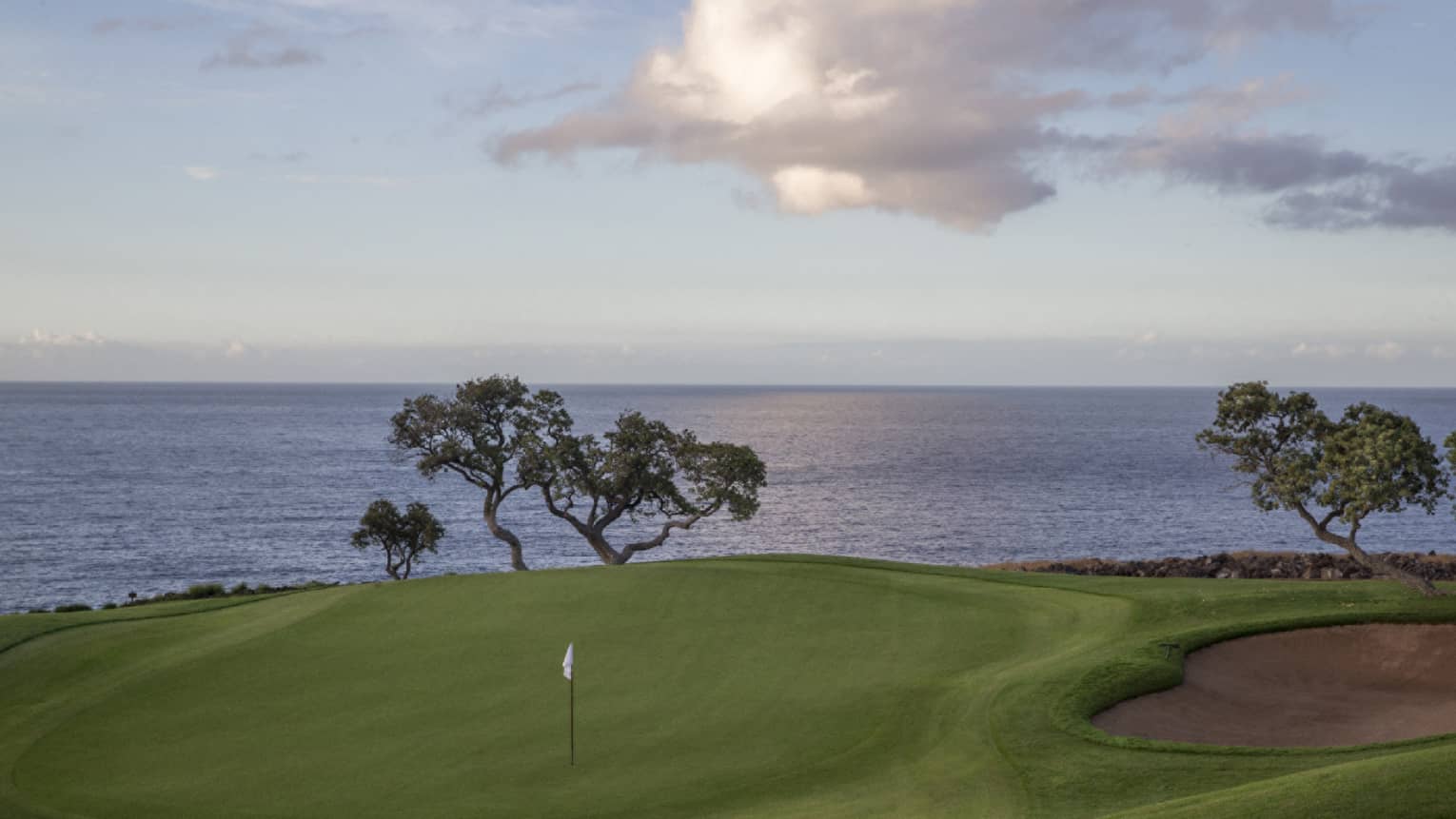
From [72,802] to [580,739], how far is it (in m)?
7.87

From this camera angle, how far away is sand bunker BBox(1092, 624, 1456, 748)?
1930 cm

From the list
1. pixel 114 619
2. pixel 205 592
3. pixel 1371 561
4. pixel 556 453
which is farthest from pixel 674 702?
pixel 205 592

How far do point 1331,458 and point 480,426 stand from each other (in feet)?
102

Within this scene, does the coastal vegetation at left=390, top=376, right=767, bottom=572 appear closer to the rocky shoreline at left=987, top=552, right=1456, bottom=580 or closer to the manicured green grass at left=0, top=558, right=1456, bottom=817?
the manicured green grass at left=0, top=558, right=1456, bottom=817

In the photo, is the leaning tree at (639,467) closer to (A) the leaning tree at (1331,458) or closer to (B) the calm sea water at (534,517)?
(A) the leaning tree at (1331,458)

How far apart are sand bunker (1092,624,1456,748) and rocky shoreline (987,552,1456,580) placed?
26.6 meters

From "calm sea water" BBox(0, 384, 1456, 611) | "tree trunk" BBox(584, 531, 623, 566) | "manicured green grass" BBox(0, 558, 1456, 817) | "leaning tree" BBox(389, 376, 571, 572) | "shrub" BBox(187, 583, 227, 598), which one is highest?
"leaning tree" BBox(389, 376, 571, 572)

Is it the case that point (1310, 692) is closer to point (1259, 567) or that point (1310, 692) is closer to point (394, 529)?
point (1259, 567)

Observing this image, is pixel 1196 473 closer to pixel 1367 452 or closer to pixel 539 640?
pixel 1367 452

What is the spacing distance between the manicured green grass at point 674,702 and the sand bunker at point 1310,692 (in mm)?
617

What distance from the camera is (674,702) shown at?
68.3 ft

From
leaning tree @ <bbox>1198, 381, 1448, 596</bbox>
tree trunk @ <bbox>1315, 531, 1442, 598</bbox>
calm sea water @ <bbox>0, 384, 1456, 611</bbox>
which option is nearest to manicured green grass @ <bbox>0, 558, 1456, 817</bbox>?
tree trunk @ <bbox>1315, 531, 1442, 598</bbox>

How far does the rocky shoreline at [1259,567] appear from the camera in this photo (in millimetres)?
52000

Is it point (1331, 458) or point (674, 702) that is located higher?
point (1331, 458)
